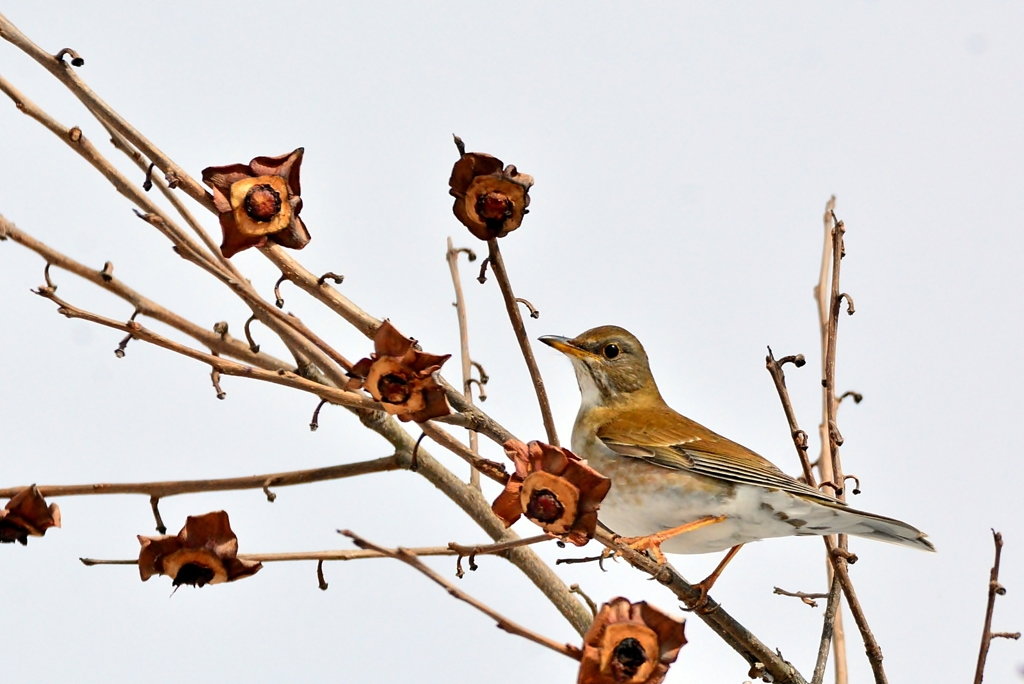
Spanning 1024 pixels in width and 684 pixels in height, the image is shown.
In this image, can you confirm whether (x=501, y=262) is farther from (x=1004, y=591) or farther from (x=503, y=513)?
Result: (x=1004, y=591)

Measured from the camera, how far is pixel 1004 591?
3.06 m

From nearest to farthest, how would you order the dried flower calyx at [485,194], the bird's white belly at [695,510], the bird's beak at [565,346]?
the dried flower calyx at [485,194] → the bird's white belly at [695,510] → the bird's beak at [565,346]

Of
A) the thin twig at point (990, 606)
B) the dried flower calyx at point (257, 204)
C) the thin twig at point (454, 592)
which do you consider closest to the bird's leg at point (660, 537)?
the thin twig at point (990, 606)

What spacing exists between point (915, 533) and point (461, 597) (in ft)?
7.91

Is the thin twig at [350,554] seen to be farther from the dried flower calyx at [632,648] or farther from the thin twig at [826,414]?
the thin twig at [826,414]

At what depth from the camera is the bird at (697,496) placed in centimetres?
404

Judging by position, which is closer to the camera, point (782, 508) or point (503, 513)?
point (503, 513)

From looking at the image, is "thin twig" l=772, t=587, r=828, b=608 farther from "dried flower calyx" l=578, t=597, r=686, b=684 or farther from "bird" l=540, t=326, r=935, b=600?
Result: "dried flower calyx" l=578, t=597, r=686, b=684

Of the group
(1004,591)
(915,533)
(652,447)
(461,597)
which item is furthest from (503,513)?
(652,447)

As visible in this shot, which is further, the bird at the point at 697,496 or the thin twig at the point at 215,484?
the bird at the point at 697,496

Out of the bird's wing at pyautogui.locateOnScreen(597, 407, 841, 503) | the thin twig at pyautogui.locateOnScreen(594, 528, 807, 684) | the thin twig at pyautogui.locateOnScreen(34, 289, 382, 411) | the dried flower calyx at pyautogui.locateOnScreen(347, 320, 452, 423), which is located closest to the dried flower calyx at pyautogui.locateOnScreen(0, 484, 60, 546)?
the thin twig at pyautogui.locateOnScreen(34, 289, 382, 411)

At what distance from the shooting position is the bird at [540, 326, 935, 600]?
4035mm

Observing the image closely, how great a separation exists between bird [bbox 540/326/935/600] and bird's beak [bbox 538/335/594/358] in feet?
0.08

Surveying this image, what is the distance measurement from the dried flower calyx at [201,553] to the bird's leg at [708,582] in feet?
4.96
